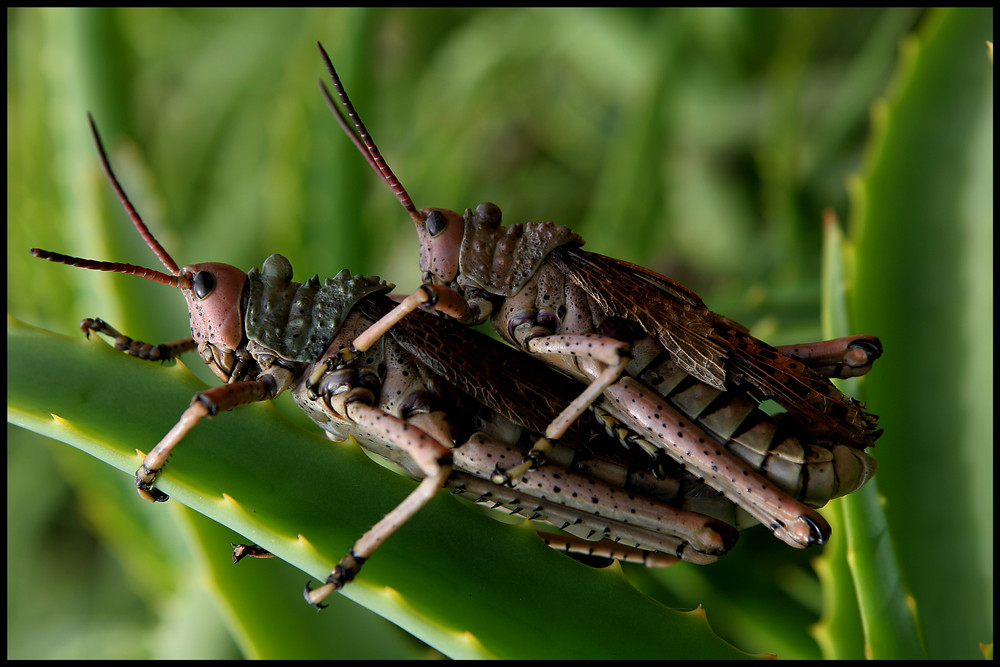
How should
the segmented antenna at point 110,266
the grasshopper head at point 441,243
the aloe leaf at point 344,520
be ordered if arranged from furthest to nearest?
1. the grasshopper head at point 441,243
2. the segmented antenna at point 110,266
3. the aloe leaf at point 344,520

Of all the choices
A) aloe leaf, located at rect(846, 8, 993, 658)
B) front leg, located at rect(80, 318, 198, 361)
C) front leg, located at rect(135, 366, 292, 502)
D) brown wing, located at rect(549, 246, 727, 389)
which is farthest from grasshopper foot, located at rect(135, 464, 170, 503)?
aloe leaf, located at rect(846, 8, 993, 658)

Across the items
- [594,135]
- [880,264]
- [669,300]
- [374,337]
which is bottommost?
[374,337]

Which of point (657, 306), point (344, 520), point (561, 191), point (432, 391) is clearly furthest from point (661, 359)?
point (561, 191)

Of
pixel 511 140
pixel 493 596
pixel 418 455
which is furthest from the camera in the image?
pixel 511 140

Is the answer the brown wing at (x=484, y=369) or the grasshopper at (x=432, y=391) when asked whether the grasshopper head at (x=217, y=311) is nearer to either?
the grasshopper at (x=432, y=391)

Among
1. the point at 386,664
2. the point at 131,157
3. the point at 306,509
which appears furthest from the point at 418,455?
the point at 131,157

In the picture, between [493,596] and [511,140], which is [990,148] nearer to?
[493,596]

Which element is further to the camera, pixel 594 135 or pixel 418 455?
pixel 594 135

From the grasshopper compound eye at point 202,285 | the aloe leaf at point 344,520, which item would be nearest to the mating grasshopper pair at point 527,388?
the grasshopper compound eye at point 202,285
